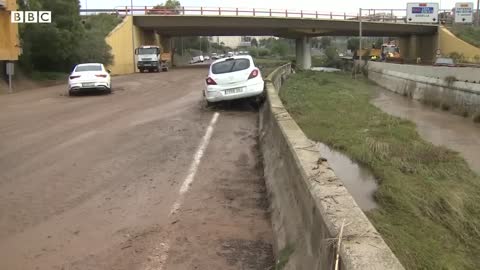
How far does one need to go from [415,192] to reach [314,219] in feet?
15.5

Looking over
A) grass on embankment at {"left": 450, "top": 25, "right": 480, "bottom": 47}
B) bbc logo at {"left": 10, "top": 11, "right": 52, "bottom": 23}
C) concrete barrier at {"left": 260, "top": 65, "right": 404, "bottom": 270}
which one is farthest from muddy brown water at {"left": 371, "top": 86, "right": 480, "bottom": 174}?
grass on embankment at {"left": 450, "top": 25, "right": 480, "bottom": 47}

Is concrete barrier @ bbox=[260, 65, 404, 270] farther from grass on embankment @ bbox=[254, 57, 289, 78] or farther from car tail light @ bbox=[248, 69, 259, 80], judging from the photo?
grass on embankment @ bbox=[254, 57, 289, 78]

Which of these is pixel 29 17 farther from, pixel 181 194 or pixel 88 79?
pixel 181 194

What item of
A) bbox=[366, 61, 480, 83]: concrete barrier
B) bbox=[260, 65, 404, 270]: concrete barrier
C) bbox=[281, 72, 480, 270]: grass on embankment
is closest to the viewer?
bbox=[260, 65, 404, 270]: concrete barrier

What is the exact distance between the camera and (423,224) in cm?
738

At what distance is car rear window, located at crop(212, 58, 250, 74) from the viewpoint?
1781 centimetres

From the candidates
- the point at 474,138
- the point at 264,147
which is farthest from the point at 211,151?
the point at 474,138

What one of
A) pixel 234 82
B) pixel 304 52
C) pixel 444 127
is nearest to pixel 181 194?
pixel 234 82

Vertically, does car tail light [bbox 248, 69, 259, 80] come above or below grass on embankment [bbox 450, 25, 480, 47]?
below

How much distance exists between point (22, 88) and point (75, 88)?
29.8 ft

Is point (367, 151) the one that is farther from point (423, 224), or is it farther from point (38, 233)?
point (38, 233)

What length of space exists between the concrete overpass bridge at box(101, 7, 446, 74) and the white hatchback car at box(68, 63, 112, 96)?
25.1 meters

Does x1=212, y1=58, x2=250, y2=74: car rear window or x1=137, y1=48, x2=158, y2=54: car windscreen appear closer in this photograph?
x1=212, y1=58, x2=250, y2=74: car rear window

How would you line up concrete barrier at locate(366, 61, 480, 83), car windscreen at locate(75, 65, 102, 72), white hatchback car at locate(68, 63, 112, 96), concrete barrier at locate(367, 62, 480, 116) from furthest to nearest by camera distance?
concrete barrier at locate(366, 61, 480, 83) < car windscreen at locate(75, 65, 102, 72) < white hatchback car at locate(68, 63, 112, 96) < concrete barrier at locate(367, 62, 480, 116)
